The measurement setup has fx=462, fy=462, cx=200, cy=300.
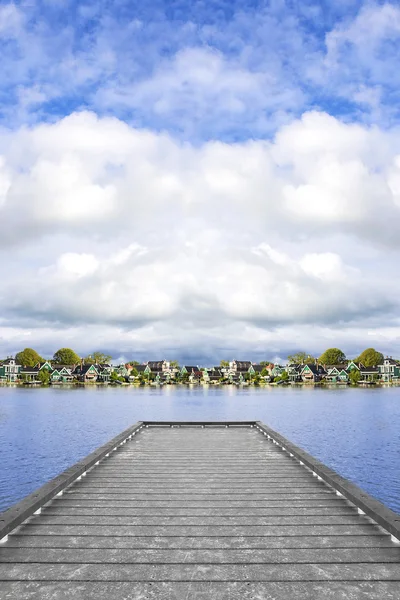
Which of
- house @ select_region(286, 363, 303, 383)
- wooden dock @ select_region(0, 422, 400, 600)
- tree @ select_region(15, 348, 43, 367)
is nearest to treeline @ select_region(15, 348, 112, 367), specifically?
tree @ select_region(15, 348, 43, 367)

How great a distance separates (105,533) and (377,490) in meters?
16.6

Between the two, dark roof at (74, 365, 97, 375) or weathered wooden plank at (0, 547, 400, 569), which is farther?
dark roof at (74, 365, 97, 375)

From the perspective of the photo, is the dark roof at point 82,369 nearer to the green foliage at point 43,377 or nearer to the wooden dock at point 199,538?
the green foliage at point 43,377

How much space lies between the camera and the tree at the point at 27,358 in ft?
554

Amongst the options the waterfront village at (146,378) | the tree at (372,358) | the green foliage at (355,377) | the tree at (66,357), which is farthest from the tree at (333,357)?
the tree at (66,357)

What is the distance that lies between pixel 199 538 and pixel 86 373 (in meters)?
163

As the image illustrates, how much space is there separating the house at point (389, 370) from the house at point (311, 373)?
20.8 metres

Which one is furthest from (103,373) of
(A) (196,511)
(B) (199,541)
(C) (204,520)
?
(B) (199,541)

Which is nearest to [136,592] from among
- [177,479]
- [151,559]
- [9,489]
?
[151,559]

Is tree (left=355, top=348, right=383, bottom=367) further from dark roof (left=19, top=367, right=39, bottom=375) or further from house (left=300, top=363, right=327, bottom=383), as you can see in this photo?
dark roof (left=19, top=367, right=39, bottom=375)

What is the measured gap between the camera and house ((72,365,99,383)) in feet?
535

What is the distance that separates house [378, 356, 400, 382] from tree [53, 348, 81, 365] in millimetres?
113155

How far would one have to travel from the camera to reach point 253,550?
661 centimetres

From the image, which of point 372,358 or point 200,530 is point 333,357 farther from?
point 200,530
